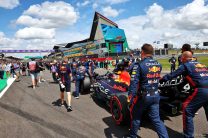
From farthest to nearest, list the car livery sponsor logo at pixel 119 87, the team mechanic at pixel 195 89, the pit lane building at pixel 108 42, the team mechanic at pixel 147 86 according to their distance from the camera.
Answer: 1. the pit lane building at pixel 108 42
2. the car livery sponsor logo at pixel 119 87
3. the team mechanic at pixel 195 89
4. the team mechanic at pixel 147 86

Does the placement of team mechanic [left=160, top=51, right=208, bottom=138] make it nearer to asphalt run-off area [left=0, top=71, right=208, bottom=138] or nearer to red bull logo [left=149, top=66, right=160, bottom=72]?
red bull logo [left=149, top=66, right=160, bottom=72]

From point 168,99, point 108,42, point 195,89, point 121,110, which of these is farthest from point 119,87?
point 108,42

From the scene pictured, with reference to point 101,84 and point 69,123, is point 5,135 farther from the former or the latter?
point 101,84

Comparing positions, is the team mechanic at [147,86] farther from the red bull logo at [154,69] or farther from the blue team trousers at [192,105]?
the blue team trousers at [192,105]

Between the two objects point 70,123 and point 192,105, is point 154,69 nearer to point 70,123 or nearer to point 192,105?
point 192,105

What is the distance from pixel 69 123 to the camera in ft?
19.2

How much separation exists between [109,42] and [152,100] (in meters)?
65.9

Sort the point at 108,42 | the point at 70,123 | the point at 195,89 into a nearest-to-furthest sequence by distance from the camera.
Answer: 1. the point at 195,89
2. the point at 70,123
3. the point at 108,42

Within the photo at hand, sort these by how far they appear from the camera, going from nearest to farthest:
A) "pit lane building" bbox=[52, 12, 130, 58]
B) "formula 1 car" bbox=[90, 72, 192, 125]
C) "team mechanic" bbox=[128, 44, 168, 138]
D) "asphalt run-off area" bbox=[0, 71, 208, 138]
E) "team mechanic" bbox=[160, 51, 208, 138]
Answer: "team mechanic" bbox=[128, 44, 168, 138] < "team mechanic" bbox=[160, 51, 208, 138] < "asphalt run-off area" bbox=[0, 71, 208, 138] < "formula 1 car" bbox=[90, 72, 192, 125] < "pit lane building" bbox=[52, 12, 130, 58]

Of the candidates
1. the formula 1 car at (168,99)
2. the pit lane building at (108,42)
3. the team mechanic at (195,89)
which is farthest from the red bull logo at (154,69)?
the pit lane building at (108,42)

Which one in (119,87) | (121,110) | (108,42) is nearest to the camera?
(121,110)

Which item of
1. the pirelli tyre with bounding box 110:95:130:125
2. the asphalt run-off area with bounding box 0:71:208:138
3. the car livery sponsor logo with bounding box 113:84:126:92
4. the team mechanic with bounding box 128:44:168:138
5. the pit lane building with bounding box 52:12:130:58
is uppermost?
the pit lane building with bounding box 52:12:130:58

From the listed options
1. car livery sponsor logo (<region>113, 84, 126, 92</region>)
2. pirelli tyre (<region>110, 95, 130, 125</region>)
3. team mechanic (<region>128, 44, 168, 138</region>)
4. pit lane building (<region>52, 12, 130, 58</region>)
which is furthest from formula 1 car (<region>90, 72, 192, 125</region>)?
pit lane building (<region>52, 12, 130, 58</region>)

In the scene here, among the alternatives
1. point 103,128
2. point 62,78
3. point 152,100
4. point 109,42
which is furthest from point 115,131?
point 109,42
